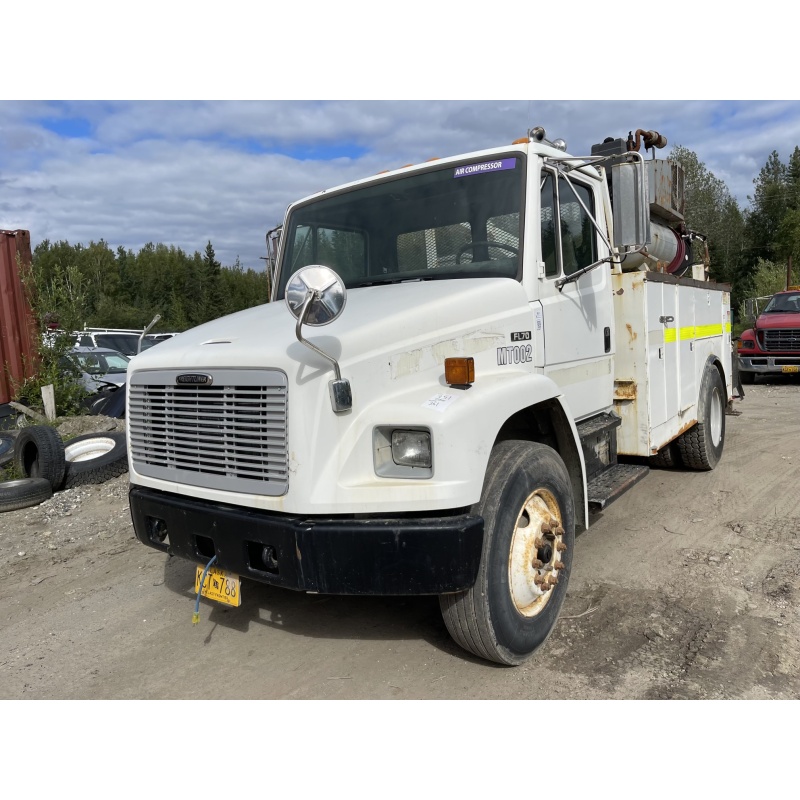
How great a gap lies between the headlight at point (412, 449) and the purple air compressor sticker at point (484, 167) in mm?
1874

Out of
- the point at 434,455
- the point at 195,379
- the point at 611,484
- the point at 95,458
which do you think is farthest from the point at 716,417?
the point at 95,458

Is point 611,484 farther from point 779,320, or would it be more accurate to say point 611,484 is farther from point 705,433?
point 779,320

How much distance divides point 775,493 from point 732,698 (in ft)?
12.1

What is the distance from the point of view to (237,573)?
10.1 feet

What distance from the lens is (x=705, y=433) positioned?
662 centimetres

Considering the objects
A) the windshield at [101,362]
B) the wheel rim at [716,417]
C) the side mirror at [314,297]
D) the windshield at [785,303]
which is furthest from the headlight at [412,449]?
the windshield at [785,303]

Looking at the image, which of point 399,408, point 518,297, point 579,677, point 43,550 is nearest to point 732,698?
point 579,677

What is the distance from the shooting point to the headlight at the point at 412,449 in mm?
2855

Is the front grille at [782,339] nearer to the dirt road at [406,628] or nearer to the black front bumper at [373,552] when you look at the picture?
the dirt road at [406,628]

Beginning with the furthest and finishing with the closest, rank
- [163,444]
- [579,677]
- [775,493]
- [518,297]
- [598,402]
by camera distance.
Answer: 1. [775,493]
2. [598,402]
3. [518,297]
4. [163,444]
5. [579,677]

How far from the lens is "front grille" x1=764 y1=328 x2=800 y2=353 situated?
15359 millimetres

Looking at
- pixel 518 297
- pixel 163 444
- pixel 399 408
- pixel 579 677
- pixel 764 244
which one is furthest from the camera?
pixel 764 244

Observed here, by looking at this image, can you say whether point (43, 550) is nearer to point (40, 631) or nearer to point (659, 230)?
point (40, 631)

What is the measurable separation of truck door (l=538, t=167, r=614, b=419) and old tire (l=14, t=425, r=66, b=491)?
4.95m
